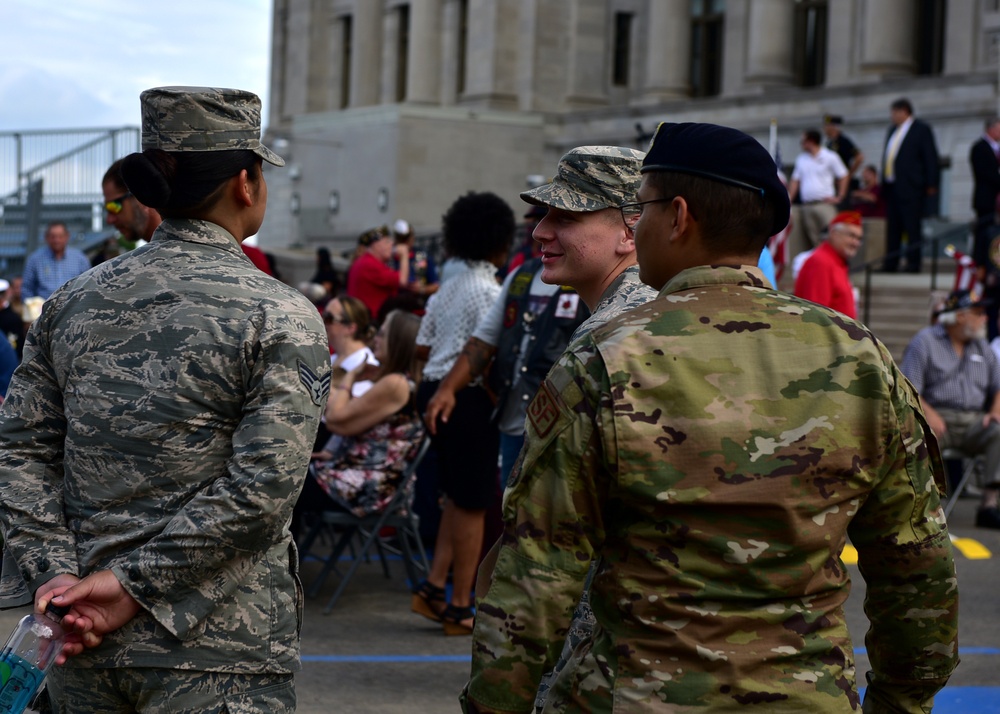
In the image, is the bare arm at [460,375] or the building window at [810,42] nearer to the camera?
the bare arm at [460,375]

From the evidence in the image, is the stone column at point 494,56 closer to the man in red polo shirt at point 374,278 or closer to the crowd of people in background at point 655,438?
the man in red polo shirt at point 374,278

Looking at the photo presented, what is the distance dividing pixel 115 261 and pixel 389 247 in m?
9.92

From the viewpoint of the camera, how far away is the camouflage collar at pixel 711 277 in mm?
2684

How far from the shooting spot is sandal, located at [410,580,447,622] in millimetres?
7594

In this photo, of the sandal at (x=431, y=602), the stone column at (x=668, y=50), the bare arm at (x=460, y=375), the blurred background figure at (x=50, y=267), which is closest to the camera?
the bare arm at (x=460, y=375)

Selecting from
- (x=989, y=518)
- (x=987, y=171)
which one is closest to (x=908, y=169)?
(x=987, y=171)

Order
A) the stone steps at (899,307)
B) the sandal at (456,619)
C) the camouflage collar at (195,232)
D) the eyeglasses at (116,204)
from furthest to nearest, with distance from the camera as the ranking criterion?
the stone steps at (899,307)
the sandal at (456,619)
the eyeglasses at (116,204)
the camouflage collar at (195,232)

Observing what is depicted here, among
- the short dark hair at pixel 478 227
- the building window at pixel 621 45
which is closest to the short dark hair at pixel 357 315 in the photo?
the short dark hair at pixel 478 227

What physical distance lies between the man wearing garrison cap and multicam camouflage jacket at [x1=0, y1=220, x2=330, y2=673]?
2.03ft

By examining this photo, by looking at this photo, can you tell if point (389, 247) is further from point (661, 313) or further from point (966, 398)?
point (661, 313)

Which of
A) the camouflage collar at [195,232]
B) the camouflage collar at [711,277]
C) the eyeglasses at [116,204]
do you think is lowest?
the camouflage collar at [711,277]

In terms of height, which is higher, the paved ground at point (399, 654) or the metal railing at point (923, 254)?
the metal railing at point (923, 254)

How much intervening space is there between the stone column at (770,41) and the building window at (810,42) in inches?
88.2

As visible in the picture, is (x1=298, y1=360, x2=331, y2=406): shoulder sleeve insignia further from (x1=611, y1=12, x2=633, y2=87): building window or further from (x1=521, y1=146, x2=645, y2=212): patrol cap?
(x1=611, y1=12, x2=633, y2=87): building window
